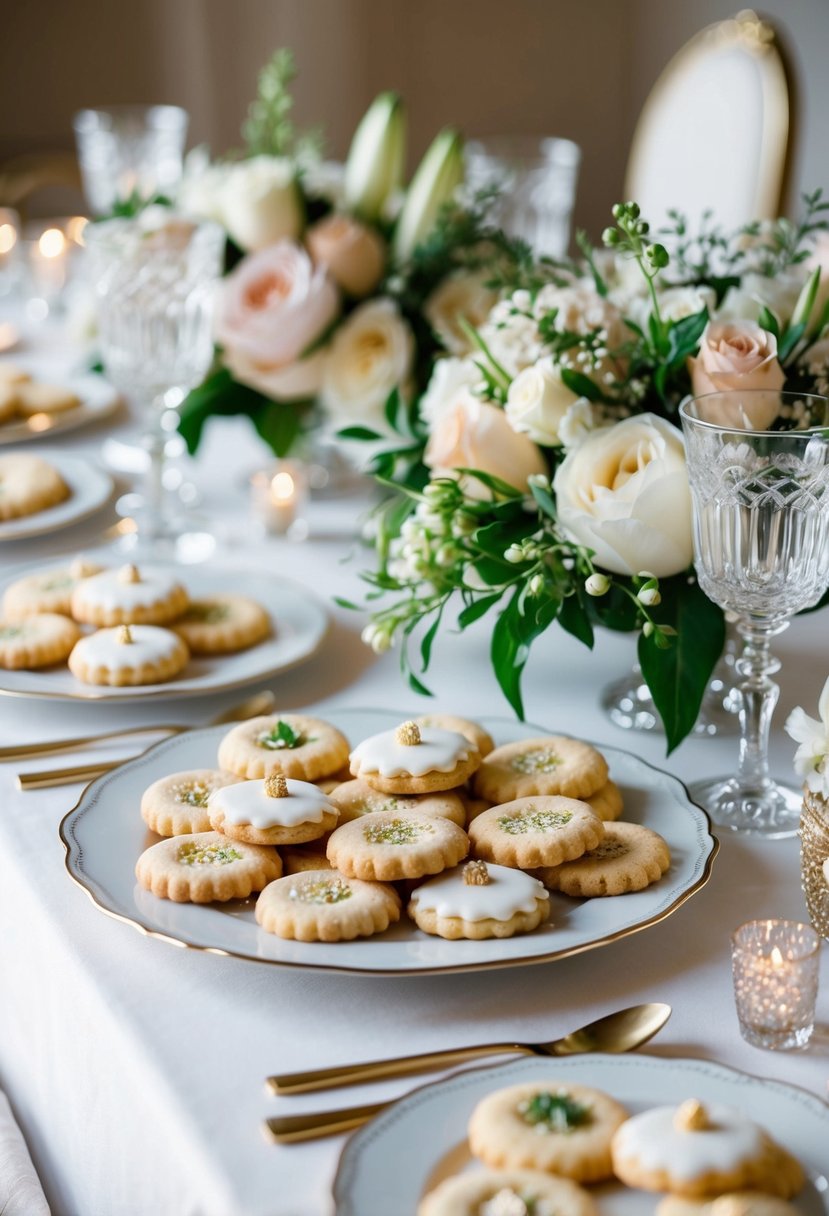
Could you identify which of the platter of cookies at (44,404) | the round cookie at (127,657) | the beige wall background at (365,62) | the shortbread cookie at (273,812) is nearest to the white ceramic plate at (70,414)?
the platter of cookies at (44,404)

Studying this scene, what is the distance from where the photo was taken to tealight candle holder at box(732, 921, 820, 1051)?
32.3 inches

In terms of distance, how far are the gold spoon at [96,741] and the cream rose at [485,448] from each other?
288 millimetres

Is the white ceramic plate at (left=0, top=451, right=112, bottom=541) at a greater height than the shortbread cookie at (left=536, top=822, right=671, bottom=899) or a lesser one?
greater

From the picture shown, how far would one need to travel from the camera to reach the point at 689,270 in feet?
4.53

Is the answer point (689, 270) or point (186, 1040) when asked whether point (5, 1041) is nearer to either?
point (186, 1040)

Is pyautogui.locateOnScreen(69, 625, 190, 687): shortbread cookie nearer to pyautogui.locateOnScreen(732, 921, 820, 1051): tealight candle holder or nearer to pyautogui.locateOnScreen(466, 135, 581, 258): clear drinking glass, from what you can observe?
pyautogui.locateOnScreen(732, 921, 820, 1051): tealight candle holder

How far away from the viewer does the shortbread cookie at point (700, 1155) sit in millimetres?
666

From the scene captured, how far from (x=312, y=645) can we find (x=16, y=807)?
1.23ft

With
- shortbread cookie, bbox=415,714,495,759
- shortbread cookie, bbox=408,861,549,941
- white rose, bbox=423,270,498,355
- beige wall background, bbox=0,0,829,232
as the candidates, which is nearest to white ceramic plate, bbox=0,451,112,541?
white rose, bbox=423,270,498,355

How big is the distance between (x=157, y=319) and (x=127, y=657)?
605 millimetres

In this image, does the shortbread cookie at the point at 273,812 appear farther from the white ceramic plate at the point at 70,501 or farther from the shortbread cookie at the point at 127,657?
the white ceramic plate at the point at 70,501

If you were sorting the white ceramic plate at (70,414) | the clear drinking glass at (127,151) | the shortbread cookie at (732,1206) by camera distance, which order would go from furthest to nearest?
1. the clear drinking glass at (127,151)
2. the white ceramic plate at (70,414)
3. the shortbread cookie at (732,1206)

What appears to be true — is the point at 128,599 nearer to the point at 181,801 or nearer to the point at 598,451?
the point at 181,801

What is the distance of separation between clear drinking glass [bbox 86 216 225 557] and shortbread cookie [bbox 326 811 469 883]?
32.8 inches
